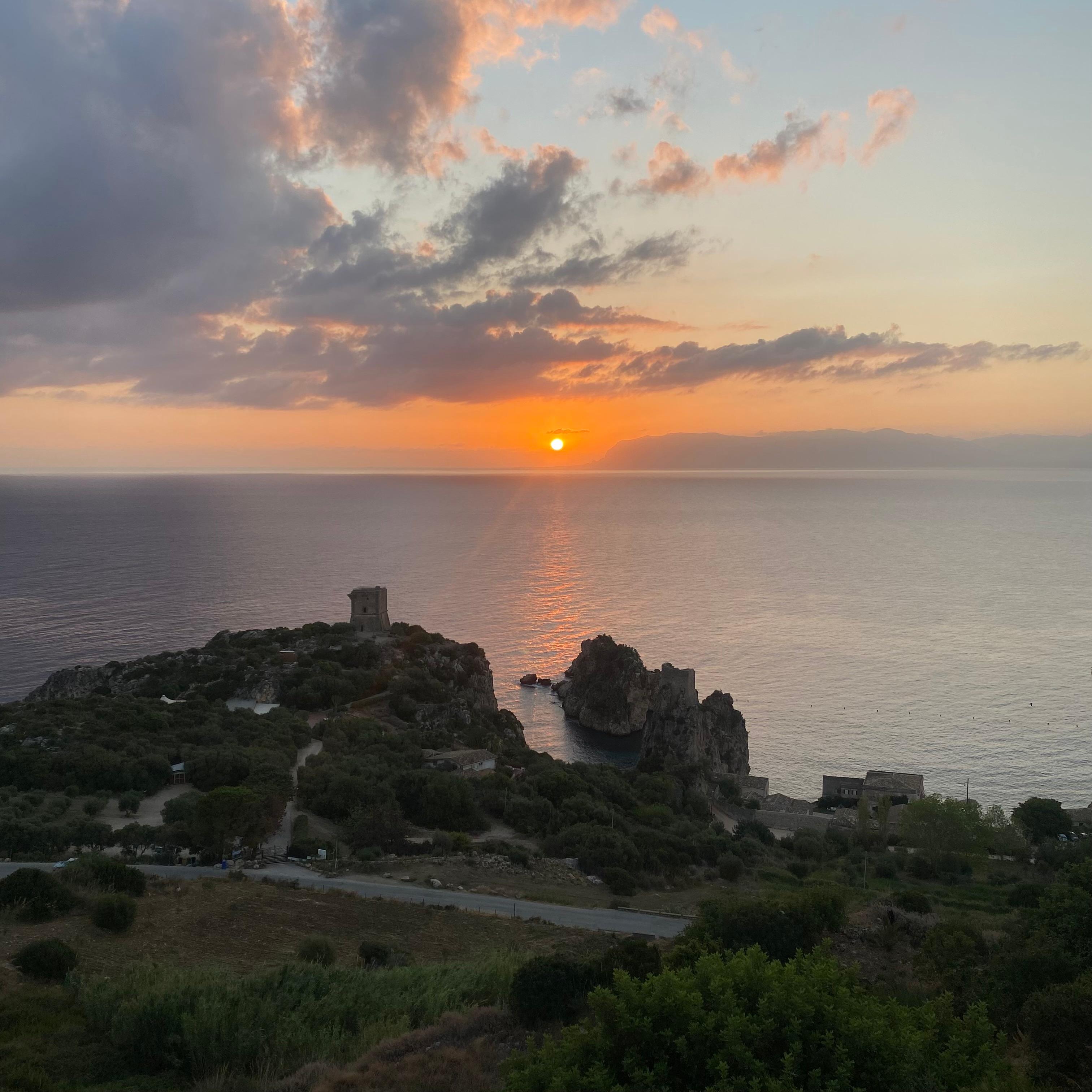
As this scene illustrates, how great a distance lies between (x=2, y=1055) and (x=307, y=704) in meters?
38.1

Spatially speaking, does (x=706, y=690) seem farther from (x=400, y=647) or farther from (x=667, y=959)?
(x=667, y=959)

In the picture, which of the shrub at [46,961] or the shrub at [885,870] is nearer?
the shrub at [46,961]

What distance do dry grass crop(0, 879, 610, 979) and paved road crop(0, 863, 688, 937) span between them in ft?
2.48

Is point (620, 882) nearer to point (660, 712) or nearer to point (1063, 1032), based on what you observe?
point (1063, 1032)

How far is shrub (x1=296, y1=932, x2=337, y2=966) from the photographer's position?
13.9m

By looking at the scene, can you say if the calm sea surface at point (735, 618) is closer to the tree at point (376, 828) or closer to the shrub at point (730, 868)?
the shrub at point (730, 868)

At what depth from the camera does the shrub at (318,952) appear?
13922mm

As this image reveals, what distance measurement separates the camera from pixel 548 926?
1759 cm

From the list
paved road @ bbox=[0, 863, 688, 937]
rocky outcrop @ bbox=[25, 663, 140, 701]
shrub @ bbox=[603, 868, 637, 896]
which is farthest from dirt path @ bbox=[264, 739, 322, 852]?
rocky outcrop @ bbox=[25, 663, 140, 701]

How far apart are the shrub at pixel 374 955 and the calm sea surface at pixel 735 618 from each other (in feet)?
148

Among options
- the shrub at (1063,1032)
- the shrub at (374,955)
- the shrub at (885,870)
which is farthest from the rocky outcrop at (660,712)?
the shrub at (1063,1032)

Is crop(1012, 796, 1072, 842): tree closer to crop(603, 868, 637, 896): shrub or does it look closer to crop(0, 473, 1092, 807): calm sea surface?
crop(0, 473, 1092, 807): calm sea surface

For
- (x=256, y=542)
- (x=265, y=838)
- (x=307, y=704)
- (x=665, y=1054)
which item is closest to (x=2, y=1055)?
(x=665, y=1054)

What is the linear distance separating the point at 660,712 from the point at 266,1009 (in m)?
52.2
